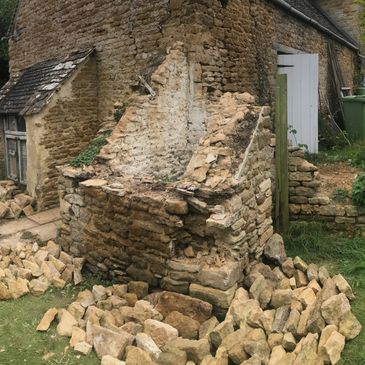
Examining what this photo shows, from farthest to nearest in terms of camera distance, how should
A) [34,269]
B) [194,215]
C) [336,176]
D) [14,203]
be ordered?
1. [14,203]
2. [336,176]
3. [34,269]
4. [194,215]

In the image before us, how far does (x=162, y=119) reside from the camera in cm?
694

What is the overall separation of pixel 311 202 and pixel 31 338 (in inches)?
167

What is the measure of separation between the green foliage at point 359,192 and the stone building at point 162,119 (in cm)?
129

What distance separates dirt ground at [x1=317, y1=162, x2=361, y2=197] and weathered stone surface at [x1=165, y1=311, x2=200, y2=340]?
3372 mm

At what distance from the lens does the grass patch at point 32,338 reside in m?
3.73

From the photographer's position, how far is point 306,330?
3.71m

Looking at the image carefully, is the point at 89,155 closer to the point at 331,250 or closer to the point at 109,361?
the point at 109,361

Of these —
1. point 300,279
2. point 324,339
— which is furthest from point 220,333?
point 300,279

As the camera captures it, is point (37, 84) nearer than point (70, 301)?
No

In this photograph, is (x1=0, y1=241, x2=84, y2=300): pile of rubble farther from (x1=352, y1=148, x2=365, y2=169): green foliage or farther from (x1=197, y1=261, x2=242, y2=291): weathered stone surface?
(x1=352, y1=148, x2=365, y2=169): green foliage

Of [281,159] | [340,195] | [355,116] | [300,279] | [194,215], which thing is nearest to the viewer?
[194,215]

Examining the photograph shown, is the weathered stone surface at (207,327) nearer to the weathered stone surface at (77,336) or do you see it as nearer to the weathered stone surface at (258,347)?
the weathered stone surface at (258,347)

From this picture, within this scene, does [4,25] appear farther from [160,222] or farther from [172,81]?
[160,222]

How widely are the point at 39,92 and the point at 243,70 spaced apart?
14.3 ft
